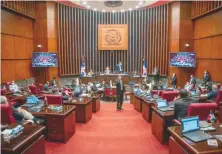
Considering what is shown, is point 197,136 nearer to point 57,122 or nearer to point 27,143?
point 27,143

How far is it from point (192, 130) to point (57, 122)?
8.96ft

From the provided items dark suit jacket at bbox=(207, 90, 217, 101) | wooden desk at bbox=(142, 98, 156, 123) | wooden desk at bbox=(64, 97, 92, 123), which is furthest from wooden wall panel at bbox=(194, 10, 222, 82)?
wooden desk at bbox=(64, 97, 92, 123)

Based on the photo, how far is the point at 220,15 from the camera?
8.97 metres

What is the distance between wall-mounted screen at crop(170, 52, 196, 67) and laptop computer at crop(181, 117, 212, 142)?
832 cm

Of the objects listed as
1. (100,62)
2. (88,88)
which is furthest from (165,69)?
(88,88)

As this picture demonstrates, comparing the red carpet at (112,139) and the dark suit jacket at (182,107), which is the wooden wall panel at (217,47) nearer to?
the red carpet at (112,139)

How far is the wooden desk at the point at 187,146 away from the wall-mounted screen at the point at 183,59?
7.98 metres

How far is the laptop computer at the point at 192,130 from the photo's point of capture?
8.81 ft

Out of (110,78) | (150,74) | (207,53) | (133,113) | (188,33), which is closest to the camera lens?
(133,113)

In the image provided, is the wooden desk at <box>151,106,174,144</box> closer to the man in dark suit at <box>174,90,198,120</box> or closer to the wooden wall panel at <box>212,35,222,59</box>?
the man in dark suit at <box>174,90,198,120</box>

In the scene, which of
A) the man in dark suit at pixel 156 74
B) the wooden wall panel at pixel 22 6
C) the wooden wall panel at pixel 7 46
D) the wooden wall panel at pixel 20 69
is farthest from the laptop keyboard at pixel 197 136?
the man in dark suit at pixel 156 74

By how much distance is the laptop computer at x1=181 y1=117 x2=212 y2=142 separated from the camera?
2.69 m

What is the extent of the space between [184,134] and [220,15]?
7961mm

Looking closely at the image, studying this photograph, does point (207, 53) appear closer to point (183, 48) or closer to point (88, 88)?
point (183, 48)
